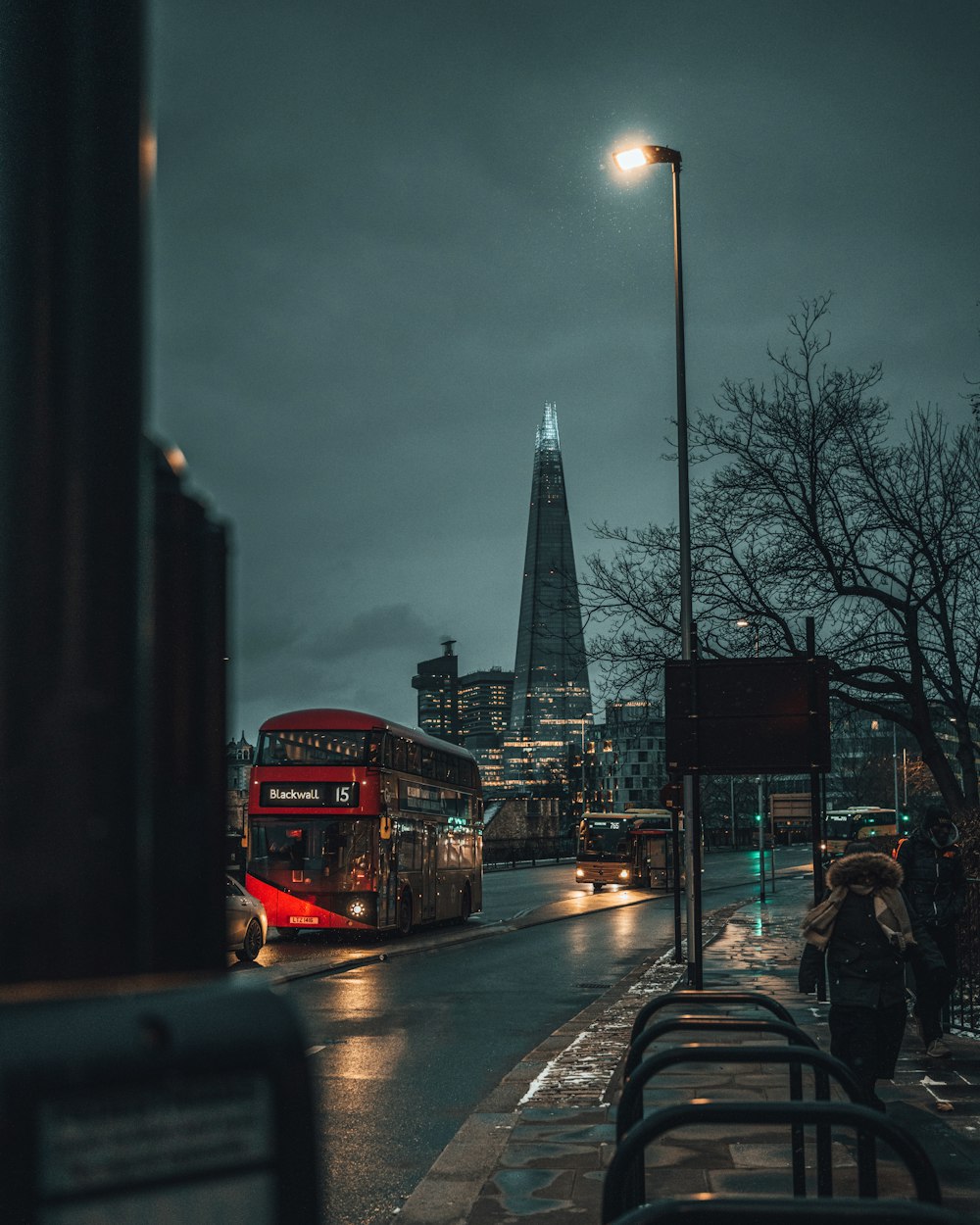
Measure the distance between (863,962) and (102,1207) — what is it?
696 centimetres

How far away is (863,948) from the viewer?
7.56 metres

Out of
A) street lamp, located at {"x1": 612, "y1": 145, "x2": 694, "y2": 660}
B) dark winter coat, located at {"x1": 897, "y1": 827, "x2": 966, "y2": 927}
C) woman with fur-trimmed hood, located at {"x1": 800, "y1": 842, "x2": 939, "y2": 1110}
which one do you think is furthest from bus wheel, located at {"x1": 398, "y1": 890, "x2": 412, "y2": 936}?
woman with fur-trimmed hood, located at {"x1": 800, "y1": 842, "x2": 939, "y2": 1110}

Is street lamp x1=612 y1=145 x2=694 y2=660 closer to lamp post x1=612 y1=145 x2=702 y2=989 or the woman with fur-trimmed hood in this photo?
lamp post x1=612 y1=145 x2=702 y2=989

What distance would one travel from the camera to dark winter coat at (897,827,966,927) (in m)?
10.2

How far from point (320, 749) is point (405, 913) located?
161 inches

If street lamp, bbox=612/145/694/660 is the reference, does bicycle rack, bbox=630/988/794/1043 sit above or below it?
below

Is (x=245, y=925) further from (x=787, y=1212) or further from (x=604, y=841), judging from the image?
(x=604, y=841)

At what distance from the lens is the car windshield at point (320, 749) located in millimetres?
24031

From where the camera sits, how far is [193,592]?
6.21 ft

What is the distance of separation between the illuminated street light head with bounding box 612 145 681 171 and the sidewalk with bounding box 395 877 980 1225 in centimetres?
1160

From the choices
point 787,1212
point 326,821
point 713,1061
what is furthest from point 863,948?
point 326,821

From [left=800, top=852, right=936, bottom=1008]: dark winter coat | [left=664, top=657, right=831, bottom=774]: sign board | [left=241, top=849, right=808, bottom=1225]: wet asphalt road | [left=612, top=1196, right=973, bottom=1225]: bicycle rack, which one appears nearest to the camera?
[left=612, top=1196, right=973, bottom=1225]: bicycle rack

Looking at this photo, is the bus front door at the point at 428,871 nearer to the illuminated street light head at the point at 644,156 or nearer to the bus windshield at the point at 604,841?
the illuminated street light head at the point at 644,156

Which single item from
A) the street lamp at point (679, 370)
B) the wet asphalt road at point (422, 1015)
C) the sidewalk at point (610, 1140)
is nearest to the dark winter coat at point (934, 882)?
the sidewalk at point (610, 1140)
